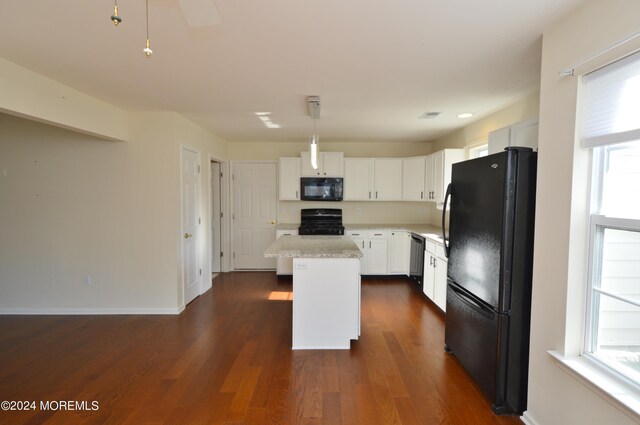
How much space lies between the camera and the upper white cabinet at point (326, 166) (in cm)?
510

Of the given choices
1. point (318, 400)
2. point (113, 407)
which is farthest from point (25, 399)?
point (318, 400)

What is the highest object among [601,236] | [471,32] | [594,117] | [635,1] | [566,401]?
[471,32]

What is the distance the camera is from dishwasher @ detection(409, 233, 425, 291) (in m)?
4.29

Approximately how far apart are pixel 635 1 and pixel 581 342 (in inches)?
62.2

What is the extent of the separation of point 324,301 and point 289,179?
2792mm

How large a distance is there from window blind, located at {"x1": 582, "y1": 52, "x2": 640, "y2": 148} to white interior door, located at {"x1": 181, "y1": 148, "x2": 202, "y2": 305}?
12.0ft

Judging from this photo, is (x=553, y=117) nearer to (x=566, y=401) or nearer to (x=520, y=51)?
(x=520, y=51)

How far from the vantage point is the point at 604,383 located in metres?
1.38

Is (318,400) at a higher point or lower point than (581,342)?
lower

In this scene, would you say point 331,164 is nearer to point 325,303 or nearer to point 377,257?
point 377,257

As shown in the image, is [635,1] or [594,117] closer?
[635,1]

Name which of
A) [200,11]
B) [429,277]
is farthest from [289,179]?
[200,11]

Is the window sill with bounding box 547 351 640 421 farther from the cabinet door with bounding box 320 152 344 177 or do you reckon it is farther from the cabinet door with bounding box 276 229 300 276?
the cabinet door with bounding box 320 152 344 177

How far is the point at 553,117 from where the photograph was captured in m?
1.67
